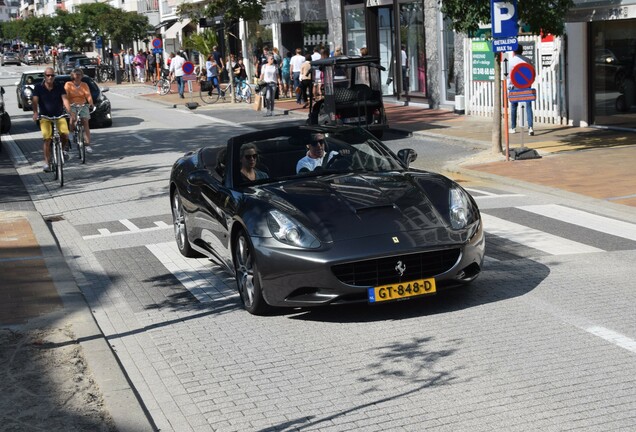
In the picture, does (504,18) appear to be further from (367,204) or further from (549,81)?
(367,204)

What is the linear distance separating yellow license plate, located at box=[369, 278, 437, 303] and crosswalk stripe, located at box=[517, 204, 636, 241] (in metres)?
3.92

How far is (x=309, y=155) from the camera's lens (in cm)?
930

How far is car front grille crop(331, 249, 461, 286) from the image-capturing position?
7.84 m

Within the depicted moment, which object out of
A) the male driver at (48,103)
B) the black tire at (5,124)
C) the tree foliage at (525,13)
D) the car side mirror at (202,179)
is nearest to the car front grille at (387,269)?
the car side mirror at (202,179)

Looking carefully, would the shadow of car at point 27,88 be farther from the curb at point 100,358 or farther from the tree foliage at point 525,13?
the curb at point 100,358

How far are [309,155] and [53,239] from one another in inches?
163

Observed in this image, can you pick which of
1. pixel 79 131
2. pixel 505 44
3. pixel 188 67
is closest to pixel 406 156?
pixel 505 44

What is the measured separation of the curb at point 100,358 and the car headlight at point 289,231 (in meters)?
1.48

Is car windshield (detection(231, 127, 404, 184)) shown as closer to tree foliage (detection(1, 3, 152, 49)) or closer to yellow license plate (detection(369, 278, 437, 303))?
yellow license plate (detection(369, 278, 437, 303))

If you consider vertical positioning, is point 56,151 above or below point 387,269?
above

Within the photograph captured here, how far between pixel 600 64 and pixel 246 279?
15.8 m

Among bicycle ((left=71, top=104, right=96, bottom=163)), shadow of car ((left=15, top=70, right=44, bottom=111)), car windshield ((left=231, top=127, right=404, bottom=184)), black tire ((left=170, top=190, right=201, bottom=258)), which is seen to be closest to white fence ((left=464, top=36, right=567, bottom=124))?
bicycle ((left=71, top=104, right=96, bottom=163))

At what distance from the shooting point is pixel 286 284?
7926 millimetres

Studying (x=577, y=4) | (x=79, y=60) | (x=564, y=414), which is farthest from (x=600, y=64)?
(x=79, y=60)
